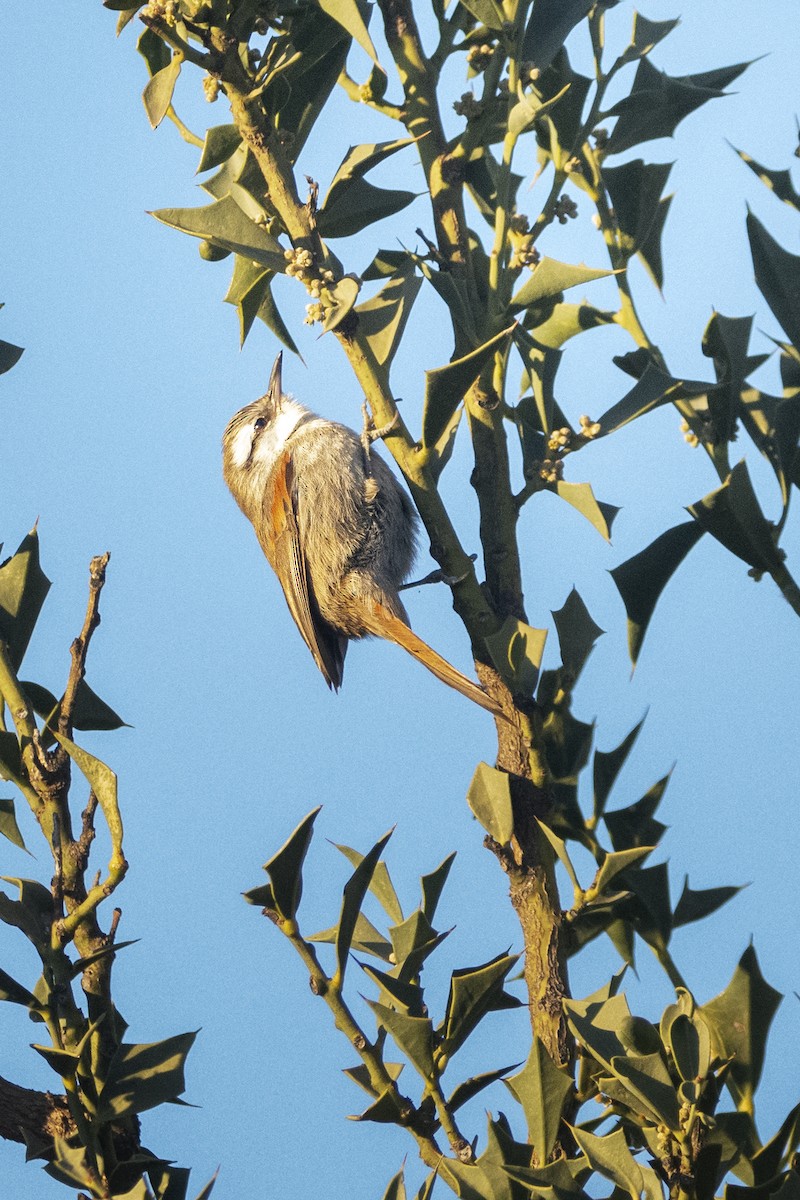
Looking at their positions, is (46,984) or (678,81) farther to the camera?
(678,81)

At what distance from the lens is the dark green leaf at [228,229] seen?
176 cm

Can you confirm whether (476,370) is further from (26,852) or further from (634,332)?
(26,852)

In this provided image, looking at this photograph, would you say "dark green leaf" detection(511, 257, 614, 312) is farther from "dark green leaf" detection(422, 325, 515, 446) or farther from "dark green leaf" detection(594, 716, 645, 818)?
"dark green leaf" detection(594, 716, 645, 818)

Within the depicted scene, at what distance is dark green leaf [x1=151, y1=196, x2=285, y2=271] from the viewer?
176 cm

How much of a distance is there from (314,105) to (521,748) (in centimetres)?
121

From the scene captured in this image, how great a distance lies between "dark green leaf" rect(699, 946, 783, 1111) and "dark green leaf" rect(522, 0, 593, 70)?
1395mm

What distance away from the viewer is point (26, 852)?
2.01 m

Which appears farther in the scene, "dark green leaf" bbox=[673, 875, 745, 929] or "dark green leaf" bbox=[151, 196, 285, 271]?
"dark green leaf" bbox=[673, 875, 745, 929]

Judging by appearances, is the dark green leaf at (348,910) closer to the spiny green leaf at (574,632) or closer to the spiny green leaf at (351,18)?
the spiny green leaf at (574,632)

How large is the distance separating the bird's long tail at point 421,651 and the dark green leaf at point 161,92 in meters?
1.13

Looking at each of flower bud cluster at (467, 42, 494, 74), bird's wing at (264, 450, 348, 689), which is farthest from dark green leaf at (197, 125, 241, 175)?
bird's wing at (264, 450, 348, 689)

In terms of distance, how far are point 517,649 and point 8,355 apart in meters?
1.14

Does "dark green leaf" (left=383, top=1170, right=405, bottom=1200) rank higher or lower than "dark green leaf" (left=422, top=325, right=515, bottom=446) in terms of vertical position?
lower

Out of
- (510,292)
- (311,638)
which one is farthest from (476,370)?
(311,638)
